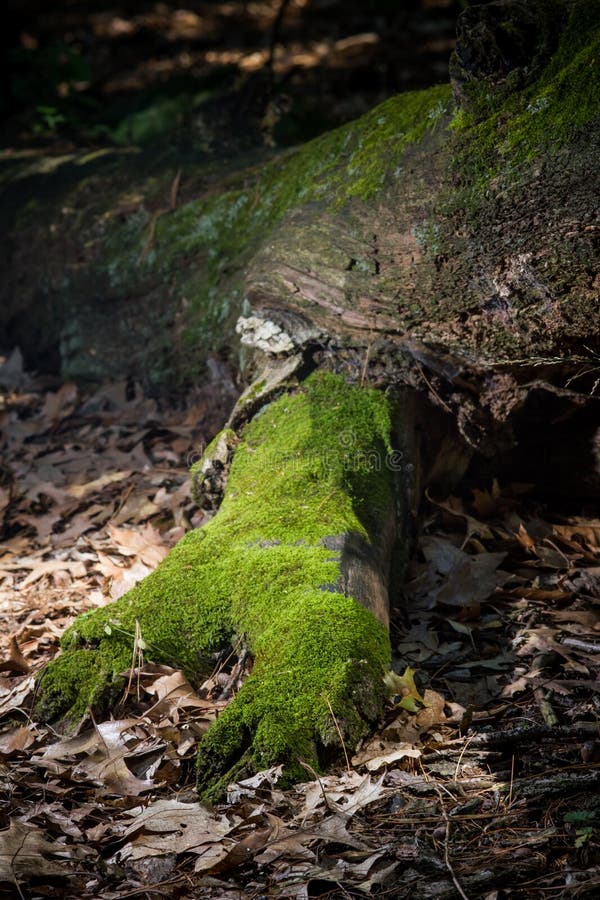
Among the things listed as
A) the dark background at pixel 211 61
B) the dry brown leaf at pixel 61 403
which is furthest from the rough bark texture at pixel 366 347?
the dark background at pixel 211 61

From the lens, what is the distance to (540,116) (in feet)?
10.4

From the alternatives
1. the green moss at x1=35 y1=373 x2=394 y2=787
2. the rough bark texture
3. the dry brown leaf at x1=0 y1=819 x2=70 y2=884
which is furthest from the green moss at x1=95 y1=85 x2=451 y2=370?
the dry brown leaf at x1=0 y1=819 x2=70 y2=884

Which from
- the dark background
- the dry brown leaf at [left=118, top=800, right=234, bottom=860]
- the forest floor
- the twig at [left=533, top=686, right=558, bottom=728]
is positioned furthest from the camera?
the dark background

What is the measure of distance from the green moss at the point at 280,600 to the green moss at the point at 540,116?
1.16 m

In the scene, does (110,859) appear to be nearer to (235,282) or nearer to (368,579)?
(368,579)

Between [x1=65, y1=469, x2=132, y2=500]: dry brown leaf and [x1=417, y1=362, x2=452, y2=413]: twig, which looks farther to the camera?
[x1=65, y1=469, x2=132, y2=500]: dry brown leaf

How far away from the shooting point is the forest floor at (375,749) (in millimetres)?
1976

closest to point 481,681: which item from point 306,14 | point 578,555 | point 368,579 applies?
point 368,579

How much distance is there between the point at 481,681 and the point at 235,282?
291cm

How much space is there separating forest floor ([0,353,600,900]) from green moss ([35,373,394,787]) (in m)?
0.12

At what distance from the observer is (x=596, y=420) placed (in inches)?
159

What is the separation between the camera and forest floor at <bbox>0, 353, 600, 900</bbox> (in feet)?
6.48

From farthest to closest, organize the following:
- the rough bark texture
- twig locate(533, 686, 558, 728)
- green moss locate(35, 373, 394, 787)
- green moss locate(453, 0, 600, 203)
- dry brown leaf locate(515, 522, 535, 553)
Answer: dry brown leaf locate(515, 522, 535, 553) → green moss locate(453, 0, 600, 203) → the rough bark texture → twig locate(533, 686, 558, 728) → green moss locate(35, 373, 394, 787)

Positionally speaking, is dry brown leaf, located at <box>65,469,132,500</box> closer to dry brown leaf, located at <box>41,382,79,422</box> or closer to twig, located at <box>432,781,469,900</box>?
dry brown leaf, located at <box>41,382,79,422</box>
